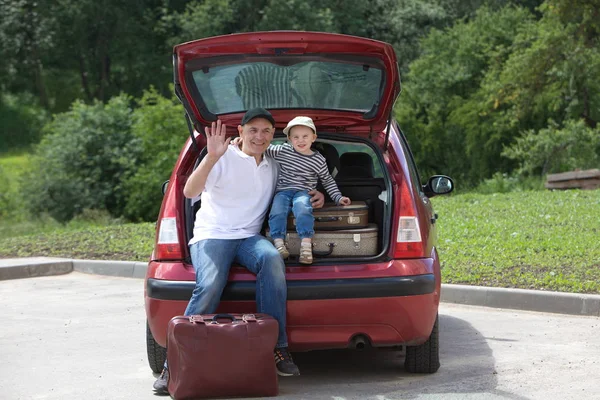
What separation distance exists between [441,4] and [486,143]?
69.5 ft

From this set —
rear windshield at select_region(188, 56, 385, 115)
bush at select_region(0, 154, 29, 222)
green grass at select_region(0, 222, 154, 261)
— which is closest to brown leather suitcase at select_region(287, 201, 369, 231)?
rear windshield at select_region(188, 56, 385, 115)

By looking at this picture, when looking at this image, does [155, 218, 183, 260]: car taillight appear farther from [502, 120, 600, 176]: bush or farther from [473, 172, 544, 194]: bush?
[502, 120, 600, 176]: bush

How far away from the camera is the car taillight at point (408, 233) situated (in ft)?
18.8

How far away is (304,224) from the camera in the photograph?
577 cm

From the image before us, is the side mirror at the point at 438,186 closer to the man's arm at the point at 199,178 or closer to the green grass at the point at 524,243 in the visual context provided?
the man's arm at the point at 199,178

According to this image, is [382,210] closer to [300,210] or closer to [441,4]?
[300,210]

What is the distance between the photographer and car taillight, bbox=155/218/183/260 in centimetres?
580

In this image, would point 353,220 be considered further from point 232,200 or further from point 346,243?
point 232,200

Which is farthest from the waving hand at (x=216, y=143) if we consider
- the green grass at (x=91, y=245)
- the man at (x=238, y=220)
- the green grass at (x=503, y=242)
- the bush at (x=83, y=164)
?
the bush at (x=83, y=164)

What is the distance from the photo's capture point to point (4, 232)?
917 inches

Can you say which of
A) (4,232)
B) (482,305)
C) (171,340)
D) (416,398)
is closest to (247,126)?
(171,340)

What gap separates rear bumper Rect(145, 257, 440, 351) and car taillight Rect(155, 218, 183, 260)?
16cm

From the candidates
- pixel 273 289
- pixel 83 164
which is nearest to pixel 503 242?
pixel 273 289

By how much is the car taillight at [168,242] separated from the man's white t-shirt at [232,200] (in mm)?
104
